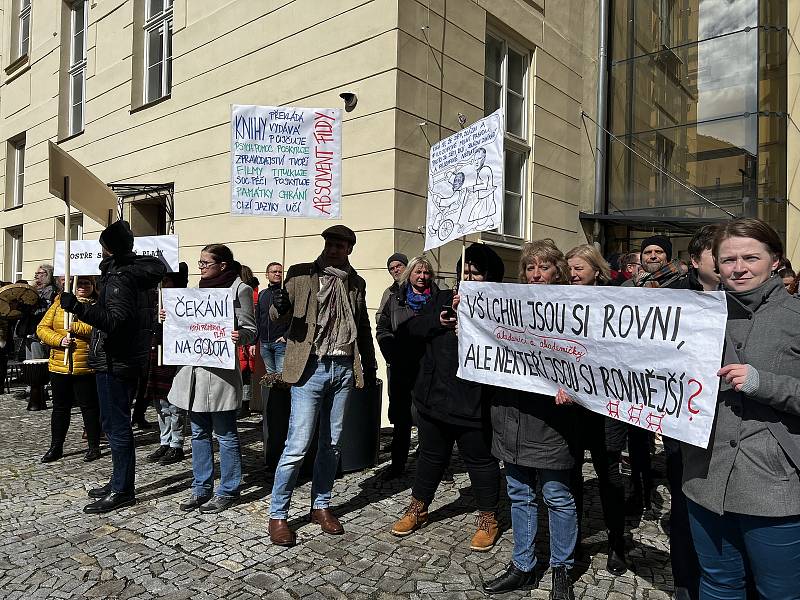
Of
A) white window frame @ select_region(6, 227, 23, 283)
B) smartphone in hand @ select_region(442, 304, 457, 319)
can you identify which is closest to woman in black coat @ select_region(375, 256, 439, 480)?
smartphone in hand @ select_region(442, 304, 457, 319)

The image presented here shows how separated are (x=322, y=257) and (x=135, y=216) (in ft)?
27.7

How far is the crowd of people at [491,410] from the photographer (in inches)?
83.1

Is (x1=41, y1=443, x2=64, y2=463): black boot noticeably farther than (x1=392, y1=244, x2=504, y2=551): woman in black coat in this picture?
Yes

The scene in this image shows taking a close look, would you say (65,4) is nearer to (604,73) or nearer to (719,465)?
(604,73)

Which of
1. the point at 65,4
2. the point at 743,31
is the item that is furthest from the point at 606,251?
the point at 65,4

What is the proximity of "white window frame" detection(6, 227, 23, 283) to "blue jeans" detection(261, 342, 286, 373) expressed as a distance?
1213 centimetres

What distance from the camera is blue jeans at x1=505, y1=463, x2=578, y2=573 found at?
123 inches

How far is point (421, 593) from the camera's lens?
3277 mm

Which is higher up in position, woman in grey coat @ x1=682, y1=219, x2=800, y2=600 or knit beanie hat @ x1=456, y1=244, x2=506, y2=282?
knit beanie hat @ x1=456, y1=244, x2=506, y2=282

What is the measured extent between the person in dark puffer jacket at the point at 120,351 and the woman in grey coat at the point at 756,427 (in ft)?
12.2

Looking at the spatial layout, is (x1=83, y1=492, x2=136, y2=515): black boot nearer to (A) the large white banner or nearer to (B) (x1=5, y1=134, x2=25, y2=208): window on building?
(A) the large white banner

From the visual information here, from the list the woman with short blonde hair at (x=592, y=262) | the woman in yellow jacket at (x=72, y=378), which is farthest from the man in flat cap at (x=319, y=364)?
the woman in yellow jacket at (x=72, y=378)

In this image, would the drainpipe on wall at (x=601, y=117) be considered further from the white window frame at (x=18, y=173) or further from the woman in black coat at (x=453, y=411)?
the white window frame at (x=18, y=173)

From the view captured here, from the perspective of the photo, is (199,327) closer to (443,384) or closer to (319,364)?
(319,364)
